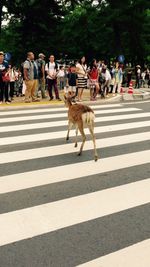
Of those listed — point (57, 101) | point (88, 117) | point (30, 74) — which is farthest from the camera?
point (57, 101)

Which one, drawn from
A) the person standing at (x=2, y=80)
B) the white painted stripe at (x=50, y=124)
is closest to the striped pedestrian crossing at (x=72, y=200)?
the white painted stripe at (x=50, y=124)

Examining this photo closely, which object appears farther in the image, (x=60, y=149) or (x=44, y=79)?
(x=44, y=79)

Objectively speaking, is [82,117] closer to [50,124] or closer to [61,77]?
[50,124]

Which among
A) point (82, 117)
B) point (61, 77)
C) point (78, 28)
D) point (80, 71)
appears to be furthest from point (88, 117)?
point (78, 28)

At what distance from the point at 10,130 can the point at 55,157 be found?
284cm

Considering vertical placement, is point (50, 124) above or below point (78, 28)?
below

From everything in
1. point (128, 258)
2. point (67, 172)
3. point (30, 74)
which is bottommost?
point (128, 258)

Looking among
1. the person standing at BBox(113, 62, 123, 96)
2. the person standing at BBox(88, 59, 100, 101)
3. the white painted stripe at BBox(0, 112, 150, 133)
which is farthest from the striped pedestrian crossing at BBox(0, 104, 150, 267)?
the person standing at BBox(113, 62, 123, 96)

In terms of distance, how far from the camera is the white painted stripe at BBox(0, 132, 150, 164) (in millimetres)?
8031

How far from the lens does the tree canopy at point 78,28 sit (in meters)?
41.3

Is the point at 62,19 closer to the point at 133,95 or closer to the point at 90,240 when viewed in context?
the point at 133,95

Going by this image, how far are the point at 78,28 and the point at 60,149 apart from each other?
4176 centimetres

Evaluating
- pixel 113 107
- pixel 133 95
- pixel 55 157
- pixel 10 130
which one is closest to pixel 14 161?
pixel 55 157

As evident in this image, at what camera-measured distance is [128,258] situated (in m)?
4.24
